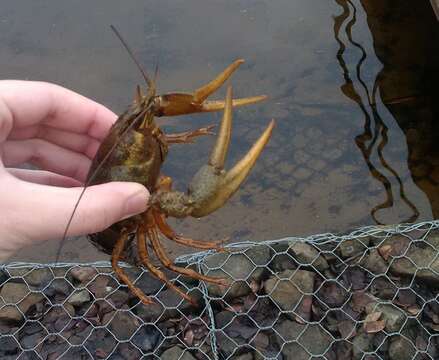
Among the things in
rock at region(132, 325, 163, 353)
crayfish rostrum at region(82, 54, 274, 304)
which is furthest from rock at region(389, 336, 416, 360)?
rock at region(132, 325, 163, 353)

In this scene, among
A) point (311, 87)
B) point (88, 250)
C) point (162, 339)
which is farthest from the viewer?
point (311, 87)

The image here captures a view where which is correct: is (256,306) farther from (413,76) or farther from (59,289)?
(413,76)

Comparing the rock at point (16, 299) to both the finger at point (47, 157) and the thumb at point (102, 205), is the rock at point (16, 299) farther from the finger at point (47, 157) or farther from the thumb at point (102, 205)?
the thumb at point (102, 205)

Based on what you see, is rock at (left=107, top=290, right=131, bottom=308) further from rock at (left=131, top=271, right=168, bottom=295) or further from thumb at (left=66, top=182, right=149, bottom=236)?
thumb at (left=66, top=182, right=149, bottom=236)

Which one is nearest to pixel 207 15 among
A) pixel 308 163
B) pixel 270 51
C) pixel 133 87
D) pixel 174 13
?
pixel 174 13

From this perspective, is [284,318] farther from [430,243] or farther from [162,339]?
[430,243]

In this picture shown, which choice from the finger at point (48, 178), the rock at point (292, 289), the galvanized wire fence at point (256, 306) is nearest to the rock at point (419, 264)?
the galvanized wire fence at point (256, 306)

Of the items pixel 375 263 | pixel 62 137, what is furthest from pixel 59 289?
pixel 375 263
